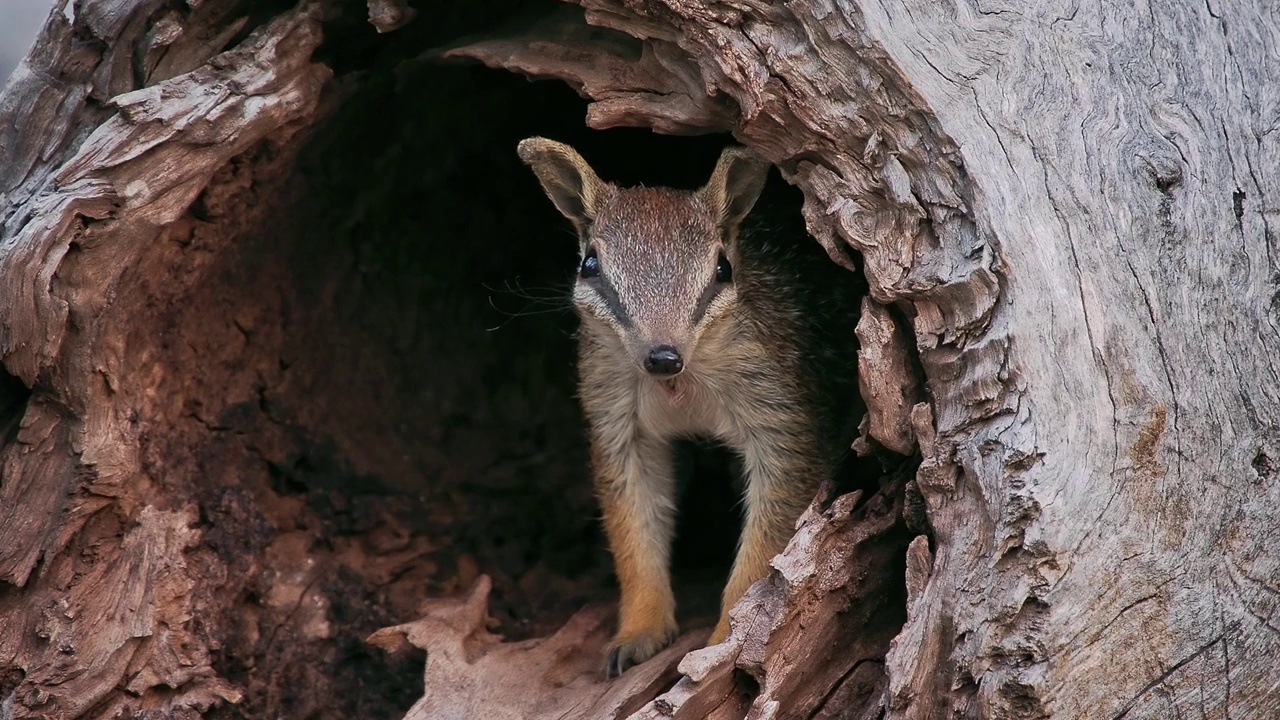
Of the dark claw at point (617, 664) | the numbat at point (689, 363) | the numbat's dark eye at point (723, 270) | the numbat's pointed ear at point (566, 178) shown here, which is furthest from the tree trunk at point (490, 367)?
the numbat's dark eye at point (723, 270)

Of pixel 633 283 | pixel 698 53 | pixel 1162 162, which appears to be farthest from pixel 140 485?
pixel 1162 162

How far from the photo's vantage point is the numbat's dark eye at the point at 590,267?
19.4 feet

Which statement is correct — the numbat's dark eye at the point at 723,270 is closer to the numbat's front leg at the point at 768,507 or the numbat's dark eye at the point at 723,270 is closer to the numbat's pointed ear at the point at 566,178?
the numbat's pointed ear at the point at 566,178

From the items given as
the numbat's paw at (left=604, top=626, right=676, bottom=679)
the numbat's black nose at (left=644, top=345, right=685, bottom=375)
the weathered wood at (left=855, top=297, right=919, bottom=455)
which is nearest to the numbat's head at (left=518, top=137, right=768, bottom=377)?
the numbat's black nose at (left=644, top=345, right=685, bottom=375)

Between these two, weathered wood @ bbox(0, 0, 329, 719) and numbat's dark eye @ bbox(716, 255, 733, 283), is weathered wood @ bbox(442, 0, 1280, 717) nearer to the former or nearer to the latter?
numbat's dark eye @ bbox(716, 255, 733, 283)

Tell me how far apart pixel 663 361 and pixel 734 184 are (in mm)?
1410

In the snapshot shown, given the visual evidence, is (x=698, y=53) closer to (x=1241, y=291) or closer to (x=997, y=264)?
(x=997, y=264)

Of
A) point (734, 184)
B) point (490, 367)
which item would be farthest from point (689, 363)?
point (490, 367)

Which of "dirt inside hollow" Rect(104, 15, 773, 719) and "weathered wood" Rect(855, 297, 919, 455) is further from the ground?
"weathered wood" Rect(855, 297, 919, 455)

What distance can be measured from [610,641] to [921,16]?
3.52 meters

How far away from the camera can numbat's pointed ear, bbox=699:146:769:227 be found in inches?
230

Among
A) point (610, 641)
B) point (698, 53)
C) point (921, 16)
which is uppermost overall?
point (921, 16)

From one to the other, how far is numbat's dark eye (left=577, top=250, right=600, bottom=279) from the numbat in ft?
0.04

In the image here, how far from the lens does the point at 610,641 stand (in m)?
6.21
